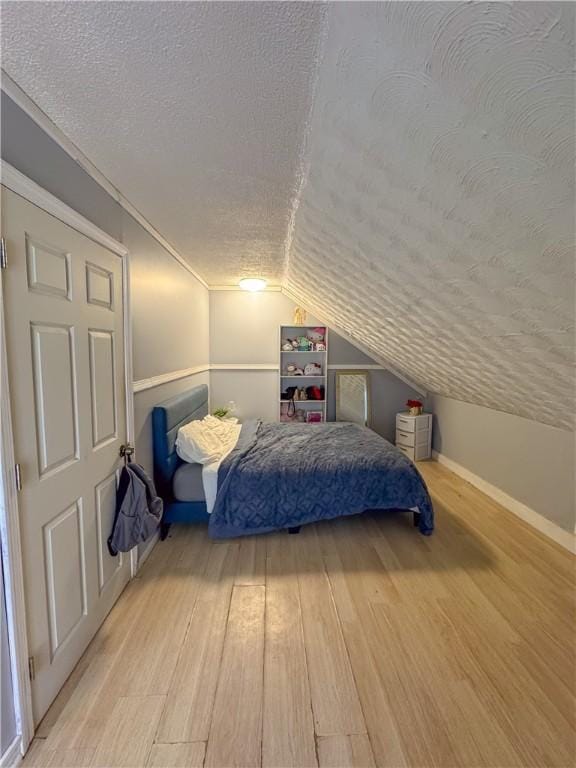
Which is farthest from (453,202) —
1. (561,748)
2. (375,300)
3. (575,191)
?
(561,748)

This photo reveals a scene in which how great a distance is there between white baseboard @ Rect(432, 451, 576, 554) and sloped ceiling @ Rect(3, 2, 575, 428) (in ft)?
3.45

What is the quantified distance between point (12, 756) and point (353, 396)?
4.43 m

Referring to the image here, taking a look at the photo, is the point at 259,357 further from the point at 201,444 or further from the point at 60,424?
the point at 60,424

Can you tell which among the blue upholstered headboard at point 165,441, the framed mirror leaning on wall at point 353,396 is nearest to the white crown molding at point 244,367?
the framed mirror leaning on wall at point 353,396

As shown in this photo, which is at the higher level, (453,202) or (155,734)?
(453,202)

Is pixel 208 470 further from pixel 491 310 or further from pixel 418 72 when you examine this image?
pixel 418 72

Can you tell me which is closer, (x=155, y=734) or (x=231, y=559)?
(x=155, y=734)

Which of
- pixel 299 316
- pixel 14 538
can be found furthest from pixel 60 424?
pixel 299 316

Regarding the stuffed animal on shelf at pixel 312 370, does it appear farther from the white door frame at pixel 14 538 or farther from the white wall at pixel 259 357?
the white door frame at pixel 14 538

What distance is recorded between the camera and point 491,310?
1.60m

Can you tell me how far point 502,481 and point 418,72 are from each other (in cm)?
330

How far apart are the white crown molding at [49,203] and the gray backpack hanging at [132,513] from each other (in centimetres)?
123

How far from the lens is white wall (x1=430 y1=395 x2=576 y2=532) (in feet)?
8.08

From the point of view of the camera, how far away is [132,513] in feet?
5.94
